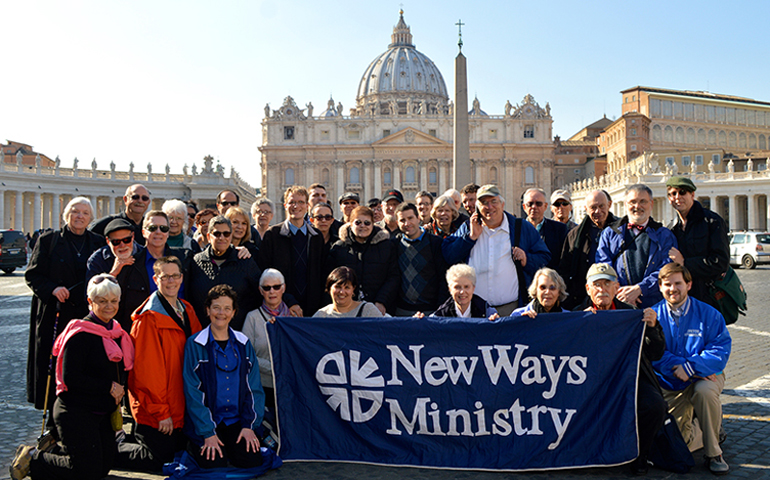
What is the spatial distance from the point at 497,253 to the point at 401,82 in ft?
309

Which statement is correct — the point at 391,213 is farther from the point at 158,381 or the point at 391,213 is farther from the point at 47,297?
the point at 47,297

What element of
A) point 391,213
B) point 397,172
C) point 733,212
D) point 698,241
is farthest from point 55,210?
point 733,212

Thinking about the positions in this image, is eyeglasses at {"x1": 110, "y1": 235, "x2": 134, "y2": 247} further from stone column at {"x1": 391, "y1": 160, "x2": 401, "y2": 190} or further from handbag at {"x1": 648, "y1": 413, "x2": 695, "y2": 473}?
stone column at {"x1": 391, "y1": 160, "x2": 401, "y2": 190}

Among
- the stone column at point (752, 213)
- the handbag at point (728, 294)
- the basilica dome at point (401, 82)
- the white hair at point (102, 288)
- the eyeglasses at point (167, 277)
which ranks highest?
the basilica dome at point (401, 82)

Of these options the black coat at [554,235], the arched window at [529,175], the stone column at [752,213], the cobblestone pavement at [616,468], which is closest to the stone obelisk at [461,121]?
→ the cobblestone pavement at [616,468]

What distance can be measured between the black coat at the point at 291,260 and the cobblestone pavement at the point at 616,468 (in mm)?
1736

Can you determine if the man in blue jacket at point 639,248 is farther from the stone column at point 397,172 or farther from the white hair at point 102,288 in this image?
the stone column at point 397,172

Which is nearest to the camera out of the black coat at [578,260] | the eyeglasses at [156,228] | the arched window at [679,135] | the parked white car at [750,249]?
the eyeglasses at [156,228]

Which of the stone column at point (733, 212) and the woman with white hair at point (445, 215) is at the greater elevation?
the stone column at point (733, 212)

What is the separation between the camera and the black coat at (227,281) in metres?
5.33

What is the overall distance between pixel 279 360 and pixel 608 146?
7013 cm

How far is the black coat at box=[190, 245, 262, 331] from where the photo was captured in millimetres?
5332

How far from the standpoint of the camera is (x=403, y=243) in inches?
237

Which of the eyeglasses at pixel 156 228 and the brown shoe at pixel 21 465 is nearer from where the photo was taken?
the brown shoe at pixel 21 465
